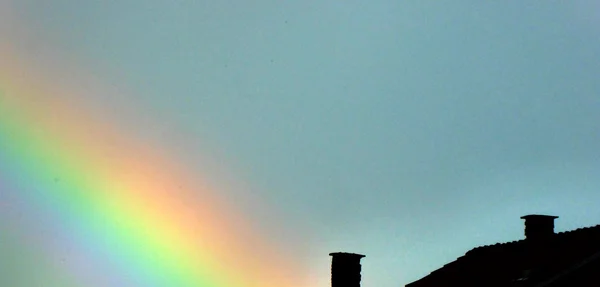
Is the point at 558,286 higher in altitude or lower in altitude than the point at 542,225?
lower

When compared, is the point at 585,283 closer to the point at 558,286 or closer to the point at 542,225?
the point at 558,286

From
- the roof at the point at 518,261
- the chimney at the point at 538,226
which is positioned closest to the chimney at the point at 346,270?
the roof at the point at 518,261

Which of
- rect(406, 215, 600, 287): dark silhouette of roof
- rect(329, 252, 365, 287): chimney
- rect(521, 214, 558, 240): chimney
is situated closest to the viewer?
rect(406, 215, 600, 287): dark silhouette of roof

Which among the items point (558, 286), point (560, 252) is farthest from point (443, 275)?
point (558, 286)

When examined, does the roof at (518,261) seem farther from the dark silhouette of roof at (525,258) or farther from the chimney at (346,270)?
the chimney at (346,270)

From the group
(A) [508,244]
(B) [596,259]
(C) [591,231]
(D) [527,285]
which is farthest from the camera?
(A) [508,244]

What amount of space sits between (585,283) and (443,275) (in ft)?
32.5

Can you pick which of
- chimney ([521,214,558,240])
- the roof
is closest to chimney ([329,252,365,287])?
the roof

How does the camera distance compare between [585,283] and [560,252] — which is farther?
[560,252]

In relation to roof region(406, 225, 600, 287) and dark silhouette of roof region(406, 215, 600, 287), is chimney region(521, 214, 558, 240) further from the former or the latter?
roof region(406, 225, 600, 287)

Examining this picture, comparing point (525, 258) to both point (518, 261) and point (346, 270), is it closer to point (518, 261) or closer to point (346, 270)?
point (518, 261)

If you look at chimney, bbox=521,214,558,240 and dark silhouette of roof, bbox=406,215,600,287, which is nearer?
dark silhouette of roof, bbox=406,215,600,287

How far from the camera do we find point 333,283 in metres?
24.8

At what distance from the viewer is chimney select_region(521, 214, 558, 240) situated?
21641 mm
